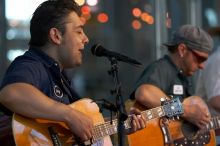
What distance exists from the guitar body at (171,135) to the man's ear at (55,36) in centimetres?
100

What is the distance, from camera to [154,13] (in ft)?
23.2

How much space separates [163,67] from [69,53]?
1.28 m

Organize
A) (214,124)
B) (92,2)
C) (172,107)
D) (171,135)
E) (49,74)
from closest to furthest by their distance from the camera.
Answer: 1. (49,74)
2. (172,107)
3. (171,135)
4. (214,124)
5. (92,2)

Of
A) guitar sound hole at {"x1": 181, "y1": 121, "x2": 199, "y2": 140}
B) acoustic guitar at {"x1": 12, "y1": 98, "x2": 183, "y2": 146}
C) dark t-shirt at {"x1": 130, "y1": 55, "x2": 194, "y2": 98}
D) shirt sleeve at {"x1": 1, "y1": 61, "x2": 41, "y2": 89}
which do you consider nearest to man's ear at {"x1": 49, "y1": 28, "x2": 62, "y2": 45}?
shirt sleeve at {"x1": 1, "y1": 61, "x2": 41, "y2": 89}

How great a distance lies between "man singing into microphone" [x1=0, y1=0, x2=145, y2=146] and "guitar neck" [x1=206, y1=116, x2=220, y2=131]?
120 centimetres

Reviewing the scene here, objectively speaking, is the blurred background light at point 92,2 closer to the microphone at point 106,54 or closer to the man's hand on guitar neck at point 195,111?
the man's hand on guitar neck at point 195,111

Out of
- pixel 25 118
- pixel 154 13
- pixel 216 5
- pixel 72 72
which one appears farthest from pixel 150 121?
pixel 216 5

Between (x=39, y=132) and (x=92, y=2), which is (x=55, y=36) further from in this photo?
(x=92, y=2)

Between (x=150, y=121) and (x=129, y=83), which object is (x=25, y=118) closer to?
(x=150, y=121)

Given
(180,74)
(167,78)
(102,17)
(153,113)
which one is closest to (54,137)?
(153,113)

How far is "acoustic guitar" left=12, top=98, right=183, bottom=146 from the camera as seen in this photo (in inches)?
146

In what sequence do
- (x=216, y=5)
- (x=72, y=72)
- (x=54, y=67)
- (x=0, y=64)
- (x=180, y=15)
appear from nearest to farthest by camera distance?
(x=54, y=67)
(x=0, y=64)
(x=72, y=72)
(x=180, y=15)
(x=216, y=5)

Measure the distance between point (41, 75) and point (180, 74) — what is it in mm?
1698

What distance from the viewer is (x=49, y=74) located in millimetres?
4004
